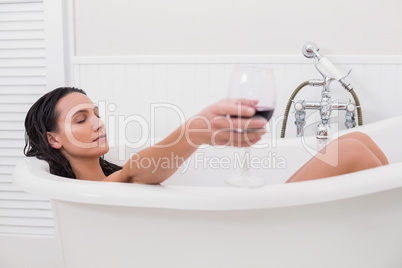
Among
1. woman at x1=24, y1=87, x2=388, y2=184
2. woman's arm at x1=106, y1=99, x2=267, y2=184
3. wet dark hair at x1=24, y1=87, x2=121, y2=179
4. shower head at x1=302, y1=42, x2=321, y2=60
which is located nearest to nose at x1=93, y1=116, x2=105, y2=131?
woman at x1=24, y1=87, x2=388, y2=184

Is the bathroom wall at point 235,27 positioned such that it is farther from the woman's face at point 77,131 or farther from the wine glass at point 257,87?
the wine glass at point 257,87

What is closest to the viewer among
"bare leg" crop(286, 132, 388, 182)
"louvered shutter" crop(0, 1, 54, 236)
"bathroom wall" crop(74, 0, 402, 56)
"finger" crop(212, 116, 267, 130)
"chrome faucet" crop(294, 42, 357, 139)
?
"finger" crop(212, 116, 267, 130)

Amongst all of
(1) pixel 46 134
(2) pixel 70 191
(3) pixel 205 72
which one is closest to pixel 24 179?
(2) pixel 70 191

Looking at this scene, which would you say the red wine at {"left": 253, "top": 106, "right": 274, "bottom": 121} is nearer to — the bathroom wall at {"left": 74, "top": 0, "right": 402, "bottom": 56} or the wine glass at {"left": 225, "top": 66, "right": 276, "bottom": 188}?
the wine glass at {"left": 225, "top": 66, "right": 276, "bottom": 188}

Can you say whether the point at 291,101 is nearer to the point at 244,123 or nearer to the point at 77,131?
the point at 77,131

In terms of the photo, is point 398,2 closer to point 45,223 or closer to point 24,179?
point 24,179

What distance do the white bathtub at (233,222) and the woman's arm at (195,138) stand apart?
0.06 metres

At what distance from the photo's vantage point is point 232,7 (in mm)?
2078

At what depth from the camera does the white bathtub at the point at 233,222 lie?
1056mm

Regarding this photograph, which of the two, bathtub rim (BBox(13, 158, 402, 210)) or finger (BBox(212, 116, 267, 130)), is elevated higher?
finger (BBox(212, 116, 267, 130))

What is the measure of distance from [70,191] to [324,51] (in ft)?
4.46

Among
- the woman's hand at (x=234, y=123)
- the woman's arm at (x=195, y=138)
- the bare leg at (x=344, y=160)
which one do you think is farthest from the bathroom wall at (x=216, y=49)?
the woman's hand at (x=234, y=123)

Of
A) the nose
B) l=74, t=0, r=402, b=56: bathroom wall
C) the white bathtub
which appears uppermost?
l=74, t=0, r=402, b=56: bathroom wall

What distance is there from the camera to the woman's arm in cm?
85
